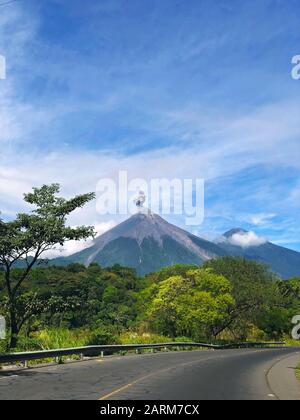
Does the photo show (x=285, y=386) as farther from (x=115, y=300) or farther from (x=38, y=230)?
(x=115, y=300)

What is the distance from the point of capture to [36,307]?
31719 millimetres

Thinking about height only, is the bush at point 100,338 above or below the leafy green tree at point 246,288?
below

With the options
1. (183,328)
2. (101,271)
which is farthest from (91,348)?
(101,271)

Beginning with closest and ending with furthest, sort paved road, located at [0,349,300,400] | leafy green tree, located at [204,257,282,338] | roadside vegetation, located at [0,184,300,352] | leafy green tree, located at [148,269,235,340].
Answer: paved road, located at [0,349,300,400], roadside vegetation, located at [0,184,300,352], leafy green tree, located at [148,269,235,340], leafy green tree, located at [204,257,282,338]

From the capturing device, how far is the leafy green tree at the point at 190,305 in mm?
63656

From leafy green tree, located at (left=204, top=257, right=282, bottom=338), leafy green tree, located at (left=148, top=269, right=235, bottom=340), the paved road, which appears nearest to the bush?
the paved road

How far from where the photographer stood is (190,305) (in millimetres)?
64250

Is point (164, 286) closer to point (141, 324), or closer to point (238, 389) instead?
point (141, 324)

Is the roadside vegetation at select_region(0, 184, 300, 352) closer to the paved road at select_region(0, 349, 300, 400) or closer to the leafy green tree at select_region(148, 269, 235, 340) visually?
the leafy green tree at select_region(148, 269, 235, 340)

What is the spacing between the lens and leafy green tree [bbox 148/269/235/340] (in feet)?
209

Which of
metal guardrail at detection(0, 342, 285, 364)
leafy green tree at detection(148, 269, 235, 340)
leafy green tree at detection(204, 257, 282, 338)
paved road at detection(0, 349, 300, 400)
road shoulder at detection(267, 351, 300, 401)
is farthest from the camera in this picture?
leafy green tree at detection(204, 257, 282, 338)

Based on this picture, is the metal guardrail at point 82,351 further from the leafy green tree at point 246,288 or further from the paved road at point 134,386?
the leafy green tree at point 246,288

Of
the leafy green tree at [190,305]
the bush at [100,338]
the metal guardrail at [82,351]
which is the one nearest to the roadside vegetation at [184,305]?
the leafy green tree at [190,305]

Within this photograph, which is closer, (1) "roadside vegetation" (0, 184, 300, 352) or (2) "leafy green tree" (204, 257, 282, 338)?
(1) "roadside vegetation" (0, 184, 300, 352)
